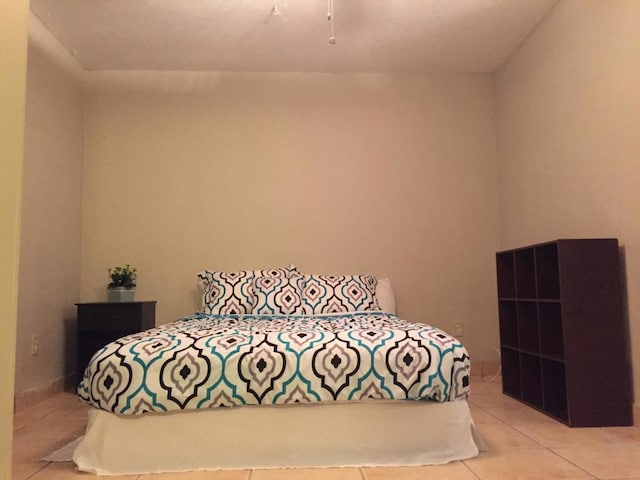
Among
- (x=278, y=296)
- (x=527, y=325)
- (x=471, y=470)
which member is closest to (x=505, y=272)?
(x=527, y=325)

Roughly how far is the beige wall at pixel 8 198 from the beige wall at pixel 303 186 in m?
3.24

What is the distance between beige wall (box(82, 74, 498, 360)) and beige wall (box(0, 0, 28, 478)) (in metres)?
3.24

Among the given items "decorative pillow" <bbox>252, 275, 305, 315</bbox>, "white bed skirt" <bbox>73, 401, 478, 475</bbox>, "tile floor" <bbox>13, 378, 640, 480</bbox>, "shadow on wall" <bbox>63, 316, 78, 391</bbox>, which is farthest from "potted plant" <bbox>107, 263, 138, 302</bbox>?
"white bed skirt" <bbox>73, 401, 478, 475</bbox>

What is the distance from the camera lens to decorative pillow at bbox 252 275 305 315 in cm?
346

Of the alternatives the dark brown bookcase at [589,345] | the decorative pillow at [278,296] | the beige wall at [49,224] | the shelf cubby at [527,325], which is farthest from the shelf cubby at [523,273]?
the beige wall at [49,224]

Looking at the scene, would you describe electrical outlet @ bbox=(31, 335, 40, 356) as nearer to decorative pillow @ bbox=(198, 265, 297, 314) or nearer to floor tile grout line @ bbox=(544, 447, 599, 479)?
decorative pillow @ bbox=(198, 265, 297, 314)

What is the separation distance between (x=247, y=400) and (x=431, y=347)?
0.73 m

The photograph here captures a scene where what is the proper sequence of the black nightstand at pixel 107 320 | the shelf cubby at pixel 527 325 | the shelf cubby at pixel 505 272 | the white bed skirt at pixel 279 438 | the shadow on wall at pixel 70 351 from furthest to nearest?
1. the shadow on wall at pixel 70 351
2. the black nightstand at pixel 107 320
3. the shelf cubby at pixel 505 272
4. the shelf cubby at pixel 527 325
5. the white bed skirt at pixel 279 438

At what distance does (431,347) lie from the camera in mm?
2115

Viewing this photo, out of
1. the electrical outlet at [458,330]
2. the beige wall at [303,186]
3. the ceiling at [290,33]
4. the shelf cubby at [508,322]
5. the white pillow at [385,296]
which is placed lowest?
the electrical outlet at [458,330]

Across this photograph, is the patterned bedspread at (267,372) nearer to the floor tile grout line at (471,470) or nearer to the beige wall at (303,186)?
the floor tile grout line at (471,470)

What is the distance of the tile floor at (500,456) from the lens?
1897 millimetres

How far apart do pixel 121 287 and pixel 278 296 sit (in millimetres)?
1177

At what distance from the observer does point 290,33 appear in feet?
11.8
